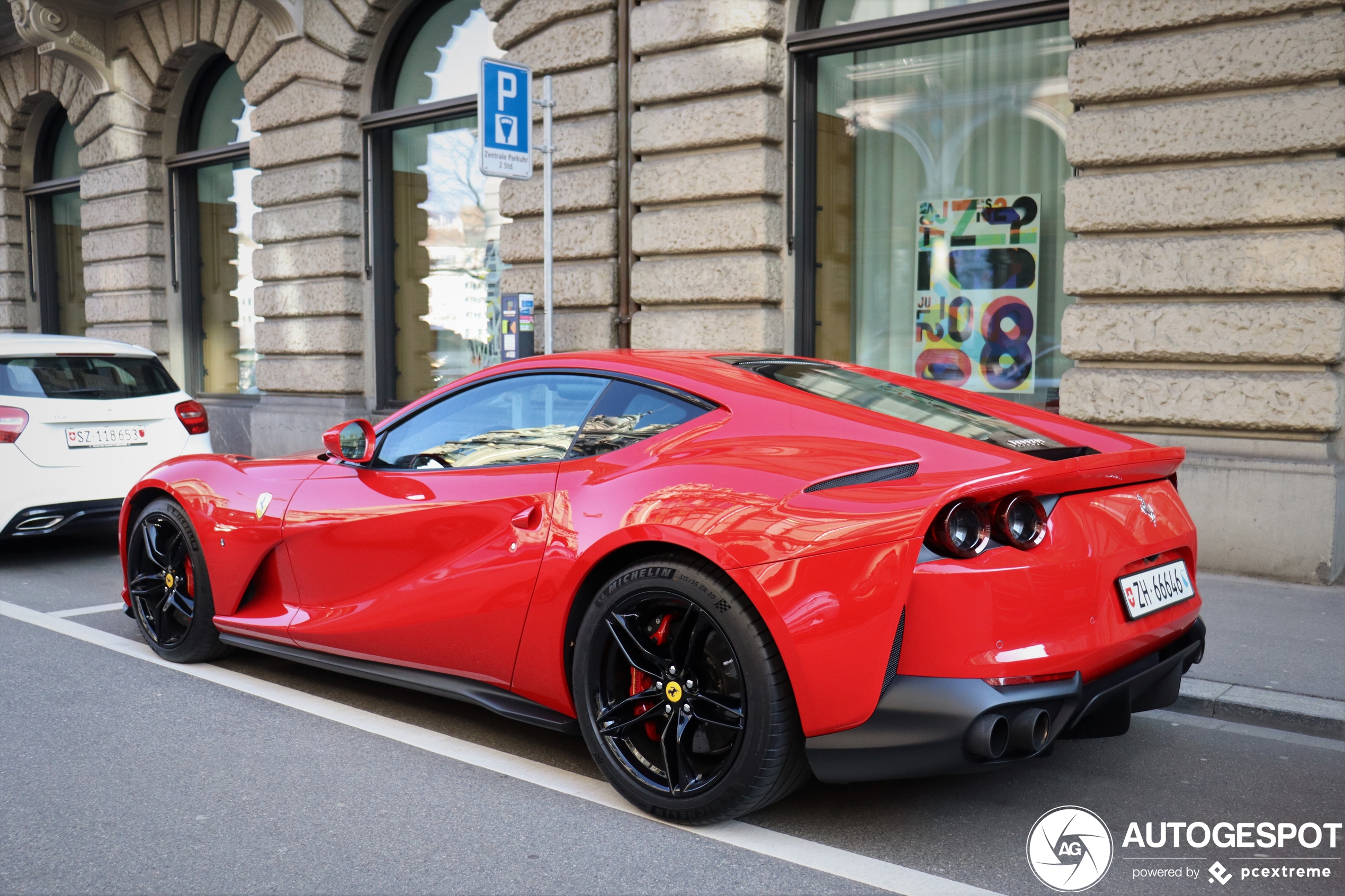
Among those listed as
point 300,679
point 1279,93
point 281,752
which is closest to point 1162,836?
point 281,752

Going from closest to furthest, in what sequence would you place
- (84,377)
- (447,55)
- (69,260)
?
1. (84,377)
2. (447,55)
3. (69,260)

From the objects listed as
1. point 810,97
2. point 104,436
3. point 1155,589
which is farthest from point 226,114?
point 1155,589

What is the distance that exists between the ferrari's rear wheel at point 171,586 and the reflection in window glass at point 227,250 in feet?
33.6

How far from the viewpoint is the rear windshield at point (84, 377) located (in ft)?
23.7

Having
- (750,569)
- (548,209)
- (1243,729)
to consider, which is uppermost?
(548,209)

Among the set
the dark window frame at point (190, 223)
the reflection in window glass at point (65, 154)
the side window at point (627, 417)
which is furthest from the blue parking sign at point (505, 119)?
the reflection in window glass at point (65, 154)

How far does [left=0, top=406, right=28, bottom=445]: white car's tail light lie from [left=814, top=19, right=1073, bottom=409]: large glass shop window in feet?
18.8

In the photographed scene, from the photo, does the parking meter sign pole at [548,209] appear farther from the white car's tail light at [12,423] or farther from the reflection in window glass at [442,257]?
the reflection in window glass at [442,257]

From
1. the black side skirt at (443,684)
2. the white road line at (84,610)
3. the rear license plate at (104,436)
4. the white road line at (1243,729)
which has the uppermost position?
the rear license plate at (104,436)

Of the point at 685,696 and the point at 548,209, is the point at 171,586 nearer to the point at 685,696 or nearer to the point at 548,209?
the point at 685,696

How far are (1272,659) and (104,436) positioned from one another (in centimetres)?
658

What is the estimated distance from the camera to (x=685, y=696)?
320cm

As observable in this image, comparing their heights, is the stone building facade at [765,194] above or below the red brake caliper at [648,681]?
above

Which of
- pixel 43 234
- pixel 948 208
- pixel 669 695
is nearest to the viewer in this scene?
pixel 669 695
